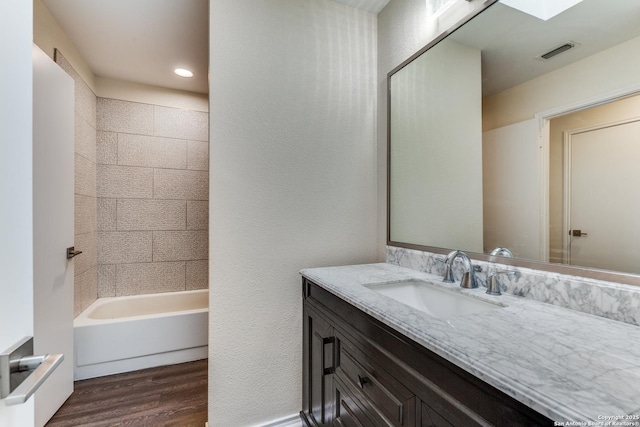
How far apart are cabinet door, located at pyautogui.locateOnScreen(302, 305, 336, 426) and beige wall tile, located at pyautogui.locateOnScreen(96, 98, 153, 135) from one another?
249 cm

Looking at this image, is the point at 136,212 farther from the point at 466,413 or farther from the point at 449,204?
the point at 466,413

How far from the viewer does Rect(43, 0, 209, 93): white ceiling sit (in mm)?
1729

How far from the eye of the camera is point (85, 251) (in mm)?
2295

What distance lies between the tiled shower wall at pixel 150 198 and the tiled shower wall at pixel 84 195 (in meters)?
0.09

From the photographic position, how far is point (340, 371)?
1.12 metres

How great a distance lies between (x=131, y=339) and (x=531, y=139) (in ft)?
9.05

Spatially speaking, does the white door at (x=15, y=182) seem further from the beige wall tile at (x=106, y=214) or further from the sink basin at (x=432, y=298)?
the beige wall tile at (x=106, y=214)

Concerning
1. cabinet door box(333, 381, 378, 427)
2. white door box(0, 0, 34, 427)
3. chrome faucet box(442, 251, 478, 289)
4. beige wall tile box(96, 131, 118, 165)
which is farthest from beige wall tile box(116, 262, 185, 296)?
chrome faucet box(442, 251, 478, 289)

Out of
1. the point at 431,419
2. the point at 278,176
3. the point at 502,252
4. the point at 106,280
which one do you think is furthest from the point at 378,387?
the point at 106,280

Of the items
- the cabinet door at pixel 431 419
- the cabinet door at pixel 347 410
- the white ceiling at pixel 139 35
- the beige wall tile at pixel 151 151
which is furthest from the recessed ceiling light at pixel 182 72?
the cabinet door at pixel 431 419

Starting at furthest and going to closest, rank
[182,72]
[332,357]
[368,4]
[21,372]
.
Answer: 1. [182,72]
2. [368,4]
3. [332,357]
4. [21,372]

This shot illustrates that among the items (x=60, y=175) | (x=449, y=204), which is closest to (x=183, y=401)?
(x=60, y=175)

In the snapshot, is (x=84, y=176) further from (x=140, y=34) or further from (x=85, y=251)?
(x=140, y=34)

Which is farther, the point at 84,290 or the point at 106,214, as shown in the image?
the point at 106,214
